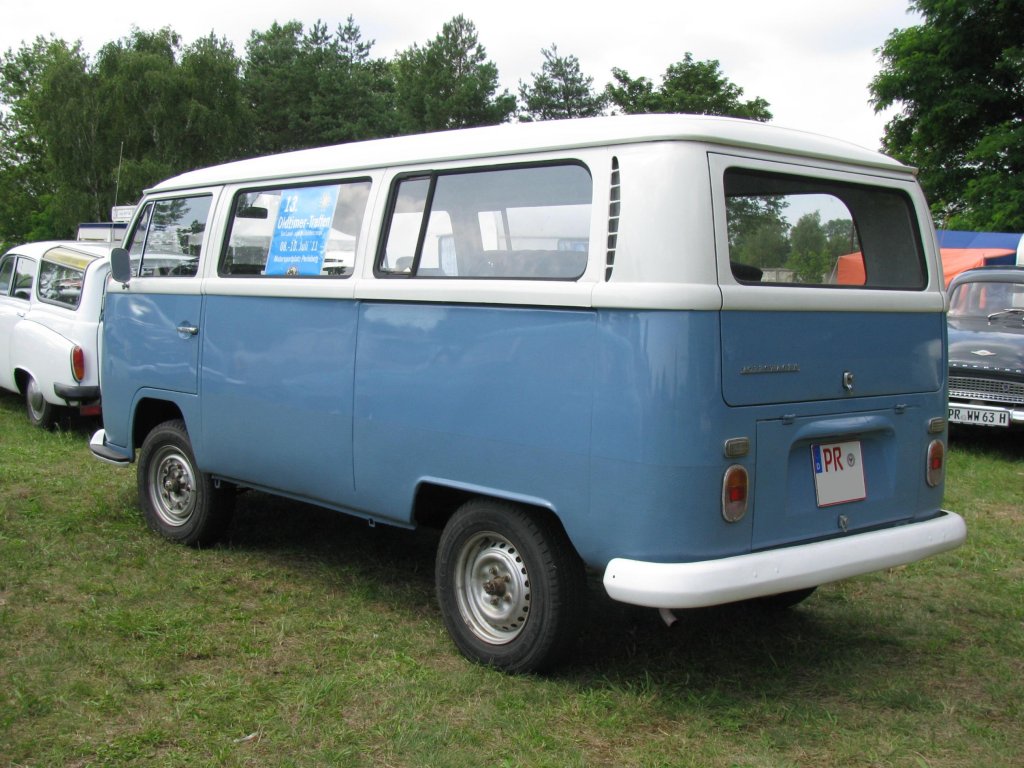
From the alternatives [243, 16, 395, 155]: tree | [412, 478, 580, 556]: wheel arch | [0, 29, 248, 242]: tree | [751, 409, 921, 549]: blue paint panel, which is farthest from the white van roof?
[243, 16, 395, 155]: tree

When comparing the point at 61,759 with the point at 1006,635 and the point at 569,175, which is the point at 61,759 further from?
the point at 1006,635

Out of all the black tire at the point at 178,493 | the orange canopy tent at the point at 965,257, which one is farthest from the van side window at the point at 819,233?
the orange canopy tent at the point at 965,257

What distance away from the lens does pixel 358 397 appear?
184 inches

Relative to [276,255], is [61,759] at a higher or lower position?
lower

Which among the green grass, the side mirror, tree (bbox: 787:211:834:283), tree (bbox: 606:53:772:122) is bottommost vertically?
the green grass

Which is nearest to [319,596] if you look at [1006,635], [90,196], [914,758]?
[914,758]

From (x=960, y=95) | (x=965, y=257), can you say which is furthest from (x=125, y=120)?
(x=965, y=257)

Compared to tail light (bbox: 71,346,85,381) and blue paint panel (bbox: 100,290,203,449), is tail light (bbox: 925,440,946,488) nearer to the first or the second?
blue paint panel (bbox: 100,290,203,449)

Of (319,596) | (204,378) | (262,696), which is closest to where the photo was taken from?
(262,696)

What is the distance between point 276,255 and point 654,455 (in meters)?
2.57

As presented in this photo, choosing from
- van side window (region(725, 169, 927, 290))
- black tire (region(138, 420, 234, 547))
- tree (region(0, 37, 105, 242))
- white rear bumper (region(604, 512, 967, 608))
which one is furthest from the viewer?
tree (region(0, 37, 105, 242))

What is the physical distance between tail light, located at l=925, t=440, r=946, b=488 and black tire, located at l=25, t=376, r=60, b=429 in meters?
7.93

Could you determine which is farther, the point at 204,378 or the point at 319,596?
the point at 204,378

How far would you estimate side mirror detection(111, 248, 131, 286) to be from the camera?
20.1 feet
